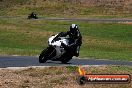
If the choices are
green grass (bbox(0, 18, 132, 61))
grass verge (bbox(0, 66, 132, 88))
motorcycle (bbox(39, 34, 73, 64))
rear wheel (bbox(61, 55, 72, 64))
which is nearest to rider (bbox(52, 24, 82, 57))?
motorcycle (bbox(39, 34, 73, 64))

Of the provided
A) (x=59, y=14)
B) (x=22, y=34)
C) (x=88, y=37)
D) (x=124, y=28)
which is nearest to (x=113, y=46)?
(x=88, y=37)

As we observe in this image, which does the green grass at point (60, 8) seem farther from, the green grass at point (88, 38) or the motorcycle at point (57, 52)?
the motorcycle at point (57, 52)

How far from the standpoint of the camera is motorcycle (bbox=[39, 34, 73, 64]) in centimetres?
2020

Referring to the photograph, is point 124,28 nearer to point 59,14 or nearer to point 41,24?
point 41,24

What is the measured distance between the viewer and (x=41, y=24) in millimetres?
59938

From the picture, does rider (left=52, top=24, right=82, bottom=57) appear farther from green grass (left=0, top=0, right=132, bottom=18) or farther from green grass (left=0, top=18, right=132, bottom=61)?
green grass (left=0, top=0, right=132, bottom=18)

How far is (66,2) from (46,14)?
31.5ft

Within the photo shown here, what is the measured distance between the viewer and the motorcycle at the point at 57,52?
2020 centimetres

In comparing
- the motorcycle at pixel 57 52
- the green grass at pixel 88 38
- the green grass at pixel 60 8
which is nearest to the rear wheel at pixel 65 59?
the motorcycle at pixel 57 52

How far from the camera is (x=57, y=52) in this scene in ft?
67.1

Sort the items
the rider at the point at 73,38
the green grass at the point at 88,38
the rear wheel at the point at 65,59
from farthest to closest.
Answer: the green grass at the point at 88,38
the rear wheel at the point at 65,59
the rider at the point at 73,38

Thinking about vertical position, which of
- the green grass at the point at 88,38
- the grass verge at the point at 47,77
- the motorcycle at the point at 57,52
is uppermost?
the grass verge at the point at 47,77

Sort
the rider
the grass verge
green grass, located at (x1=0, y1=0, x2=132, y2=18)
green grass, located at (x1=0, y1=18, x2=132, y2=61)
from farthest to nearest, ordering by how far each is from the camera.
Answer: green grass, located at (x1=0, y1=0, x2=132, y2=18) → green grass, located at (x1=0, y1=18, x2=132, y2=61) → the rider → the grass verge

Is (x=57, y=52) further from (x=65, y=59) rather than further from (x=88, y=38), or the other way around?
(x=88, y=38)
